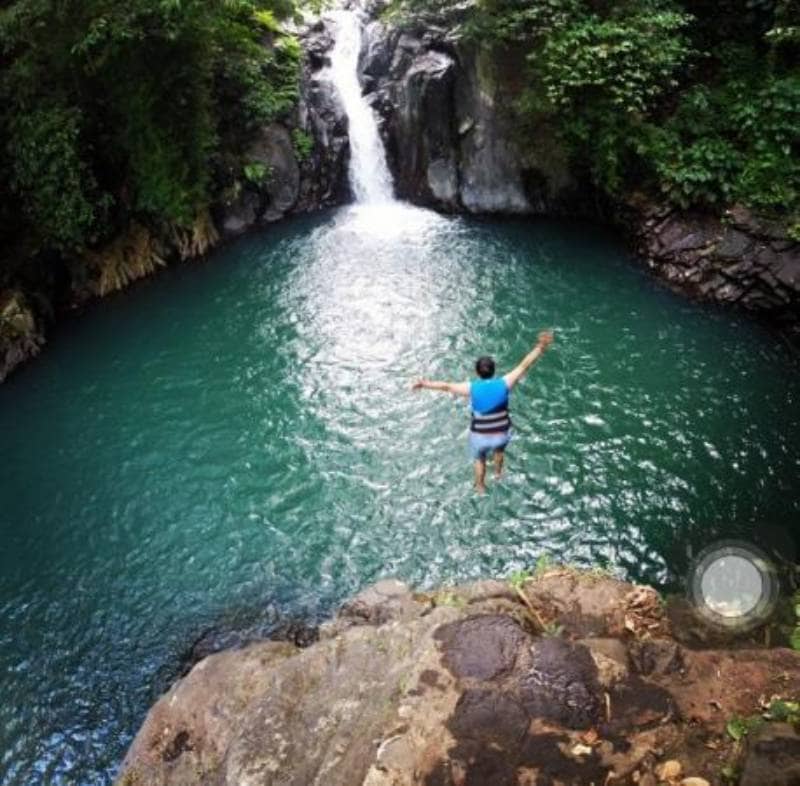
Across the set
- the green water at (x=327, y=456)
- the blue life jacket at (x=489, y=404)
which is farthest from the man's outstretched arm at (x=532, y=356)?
the green water at (x=327, y=456)

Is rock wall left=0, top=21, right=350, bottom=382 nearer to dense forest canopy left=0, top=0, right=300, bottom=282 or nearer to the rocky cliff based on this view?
dense forest canopy left=0, top=0, right=300, bottom=282

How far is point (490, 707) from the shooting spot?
5.92 metres

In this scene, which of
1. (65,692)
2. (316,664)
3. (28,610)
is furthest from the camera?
(28,610)

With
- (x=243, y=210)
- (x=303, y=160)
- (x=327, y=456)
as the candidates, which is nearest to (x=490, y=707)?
(x=327, y=456)

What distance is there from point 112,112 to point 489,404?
49.7ft

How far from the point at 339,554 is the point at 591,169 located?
1376 centimetres

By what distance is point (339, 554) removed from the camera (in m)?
10.9

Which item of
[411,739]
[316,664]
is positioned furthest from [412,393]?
[411,739]

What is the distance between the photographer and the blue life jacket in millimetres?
8273

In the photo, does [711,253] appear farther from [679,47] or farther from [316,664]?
[316,664]

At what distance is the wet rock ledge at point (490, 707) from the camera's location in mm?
5348

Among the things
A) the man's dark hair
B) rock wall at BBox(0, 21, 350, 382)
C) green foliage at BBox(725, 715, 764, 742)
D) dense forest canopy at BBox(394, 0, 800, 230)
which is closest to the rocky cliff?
dense forest canopy at BBox(394, 0, 800, 230)

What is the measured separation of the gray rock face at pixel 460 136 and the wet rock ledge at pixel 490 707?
15.7 meters

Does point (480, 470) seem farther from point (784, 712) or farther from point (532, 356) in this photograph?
point (784, 712)
